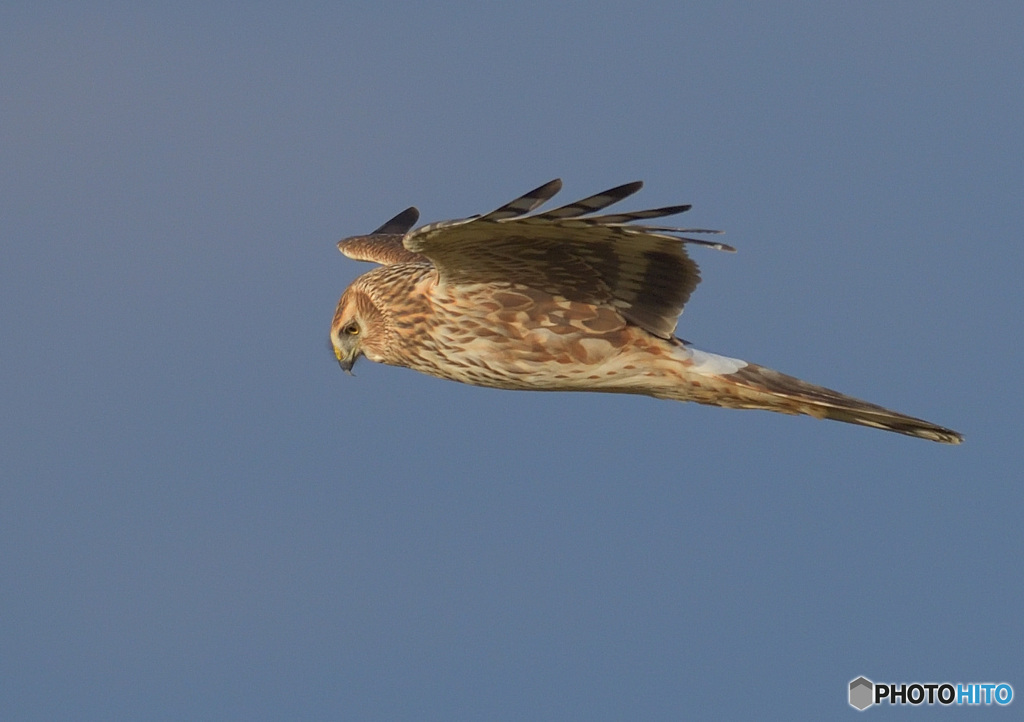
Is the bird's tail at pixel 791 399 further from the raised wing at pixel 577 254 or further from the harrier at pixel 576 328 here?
the raised wing at pixel 577 254

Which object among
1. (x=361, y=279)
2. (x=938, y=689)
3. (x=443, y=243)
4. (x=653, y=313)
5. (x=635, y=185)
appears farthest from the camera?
(x=938, y=689)

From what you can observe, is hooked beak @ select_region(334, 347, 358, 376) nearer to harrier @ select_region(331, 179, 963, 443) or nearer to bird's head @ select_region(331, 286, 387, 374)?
bird's head @ select_region(331, 286, 387, 374)

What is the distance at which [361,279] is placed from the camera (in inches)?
434

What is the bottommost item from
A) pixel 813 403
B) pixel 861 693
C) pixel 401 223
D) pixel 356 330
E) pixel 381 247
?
pixel 861 693

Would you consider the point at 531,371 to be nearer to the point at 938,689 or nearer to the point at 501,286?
the point at 501,286

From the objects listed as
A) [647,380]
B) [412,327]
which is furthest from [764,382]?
[412,327]

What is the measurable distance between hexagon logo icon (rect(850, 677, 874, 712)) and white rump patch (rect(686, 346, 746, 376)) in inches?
111

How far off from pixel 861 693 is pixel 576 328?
379cm

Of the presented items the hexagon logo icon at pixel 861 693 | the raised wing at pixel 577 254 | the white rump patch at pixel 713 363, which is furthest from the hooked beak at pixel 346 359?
the hexagon logo icon at pixel 861 693

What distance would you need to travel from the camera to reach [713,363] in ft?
33.7

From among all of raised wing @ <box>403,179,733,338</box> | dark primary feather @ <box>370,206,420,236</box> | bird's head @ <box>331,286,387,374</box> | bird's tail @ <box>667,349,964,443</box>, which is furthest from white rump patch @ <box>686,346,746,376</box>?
dark primary feather @ <box>370,206,420,236</box>

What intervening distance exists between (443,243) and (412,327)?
3.47ft

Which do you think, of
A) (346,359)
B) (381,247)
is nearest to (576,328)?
(346,359)

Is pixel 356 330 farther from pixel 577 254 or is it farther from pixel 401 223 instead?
pixel 401 223
